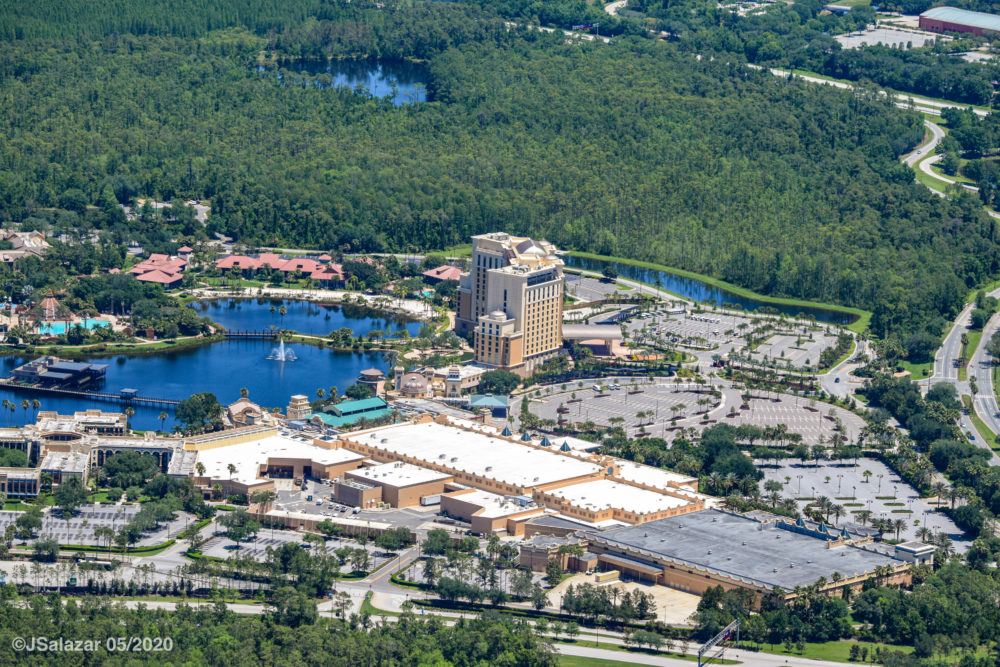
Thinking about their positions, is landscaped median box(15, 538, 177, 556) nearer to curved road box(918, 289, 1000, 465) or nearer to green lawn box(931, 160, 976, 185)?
curved road box(918, 289, 1000, 465)

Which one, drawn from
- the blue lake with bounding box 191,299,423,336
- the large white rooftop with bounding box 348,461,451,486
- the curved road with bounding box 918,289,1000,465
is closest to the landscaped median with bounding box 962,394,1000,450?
the curved road with bounding box 918,289,1000,465

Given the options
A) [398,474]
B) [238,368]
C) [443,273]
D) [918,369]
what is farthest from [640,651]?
[443,273]

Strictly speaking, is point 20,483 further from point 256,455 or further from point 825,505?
point 825,505

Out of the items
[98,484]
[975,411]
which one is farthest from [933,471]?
[98,484]

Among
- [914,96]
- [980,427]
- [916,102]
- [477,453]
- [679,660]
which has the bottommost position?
[980,427]

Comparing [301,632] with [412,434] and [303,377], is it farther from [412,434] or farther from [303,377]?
[303,377]
